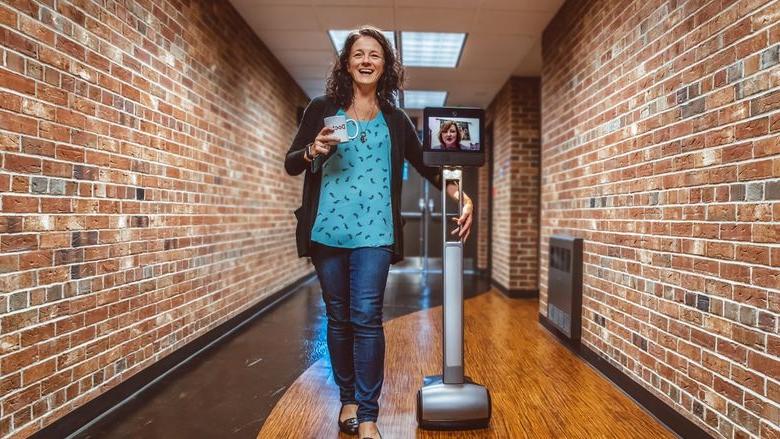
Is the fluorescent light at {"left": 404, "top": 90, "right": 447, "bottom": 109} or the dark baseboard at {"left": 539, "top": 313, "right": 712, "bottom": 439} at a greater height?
the fluorescent light at {"left": 404, "top": 90, "right": 447, "bottom": 109}

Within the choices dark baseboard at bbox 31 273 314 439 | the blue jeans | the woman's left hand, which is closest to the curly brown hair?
the woman's left hand

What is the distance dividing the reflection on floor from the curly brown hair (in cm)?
133

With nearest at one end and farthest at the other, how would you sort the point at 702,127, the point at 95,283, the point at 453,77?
the point at 702,127
the point at 95,283
the point at 453,77

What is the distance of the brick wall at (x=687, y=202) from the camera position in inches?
58.9

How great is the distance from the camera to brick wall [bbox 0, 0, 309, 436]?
1604 mm

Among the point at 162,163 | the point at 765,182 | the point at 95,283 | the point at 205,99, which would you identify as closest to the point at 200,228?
the point at 162,163

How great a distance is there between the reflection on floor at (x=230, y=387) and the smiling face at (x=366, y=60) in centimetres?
140

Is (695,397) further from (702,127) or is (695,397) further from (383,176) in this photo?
(383,176)

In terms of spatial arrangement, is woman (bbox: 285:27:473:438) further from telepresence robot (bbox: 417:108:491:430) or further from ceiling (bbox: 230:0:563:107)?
ceiling (bbox: 230:0:563:107)

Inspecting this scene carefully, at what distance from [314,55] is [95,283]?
3.34m

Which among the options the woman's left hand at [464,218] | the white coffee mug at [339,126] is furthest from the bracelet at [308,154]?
the woman's left hand at [464,218]

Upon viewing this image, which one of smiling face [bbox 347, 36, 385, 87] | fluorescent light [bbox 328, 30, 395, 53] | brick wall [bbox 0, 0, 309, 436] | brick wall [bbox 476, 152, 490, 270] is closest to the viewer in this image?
brick wall [bbox 0, 0, 309, 436]

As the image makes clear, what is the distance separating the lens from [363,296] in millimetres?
1691

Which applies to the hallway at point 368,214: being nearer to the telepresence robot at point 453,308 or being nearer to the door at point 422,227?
the telepresence robot at point 453,308
